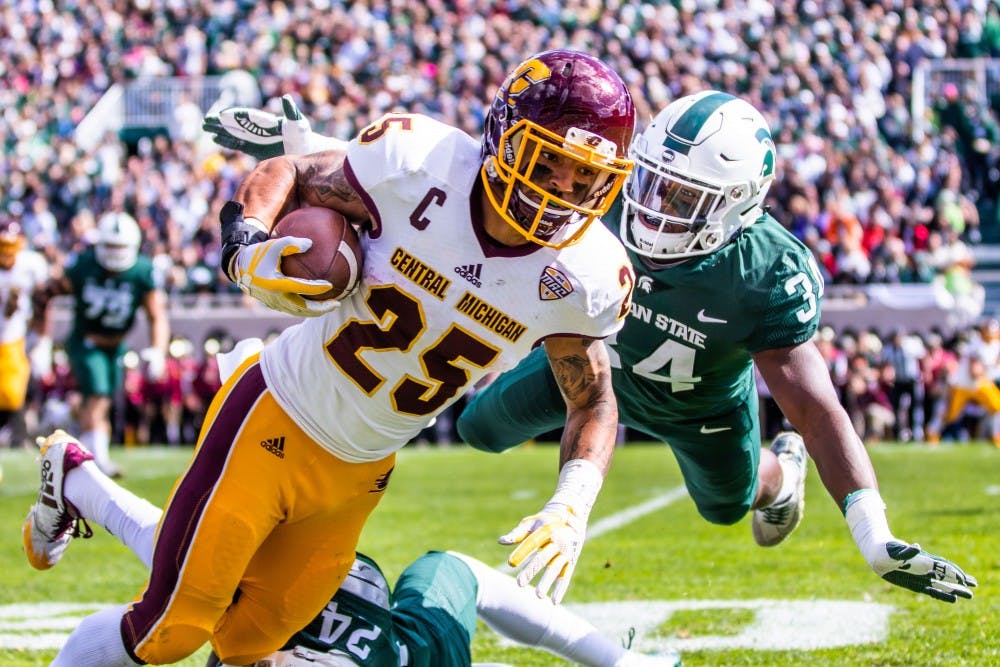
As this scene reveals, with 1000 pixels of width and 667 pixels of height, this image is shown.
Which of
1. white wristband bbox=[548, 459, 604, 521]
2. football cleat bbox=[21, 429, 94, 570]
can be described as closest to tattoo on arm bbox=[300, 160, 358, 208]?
white wristband bbox=[548, 459, 604, 521]

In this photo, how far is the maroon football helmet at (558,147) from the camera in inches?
118

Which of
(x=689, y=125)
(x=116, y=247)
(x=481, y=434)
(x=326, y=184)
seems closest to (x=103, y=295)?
(x=116, y=247)

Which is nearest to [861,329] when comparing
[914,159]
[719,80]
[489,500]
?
[914,159]

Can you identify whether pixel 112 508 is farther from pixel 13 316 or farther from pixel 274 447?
pixel 13 316

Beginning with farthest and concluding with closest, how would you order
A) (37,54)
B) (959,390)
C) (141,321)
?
(37,54) < (141,321) < (959,390)

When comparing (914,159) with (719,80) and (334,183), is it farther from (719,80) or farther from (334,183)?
(334,183)

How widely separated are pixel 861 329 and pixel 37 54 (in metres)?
14.1

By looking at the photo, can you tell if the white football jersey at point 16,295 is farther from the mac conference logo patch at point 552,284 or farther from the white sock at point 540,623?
the mac conference logo patch at point 552,284

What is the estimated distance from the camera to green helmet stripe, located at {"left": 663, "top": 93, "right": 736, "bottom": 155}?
4.05m

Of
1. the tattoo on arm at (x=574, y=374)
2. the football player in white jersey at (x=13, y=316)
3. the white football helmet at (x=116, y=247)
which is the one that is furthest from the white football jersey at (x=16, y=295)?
the tattoo on arm at (x=574, y=374)

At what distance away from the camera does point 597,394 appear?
→ 11.0 ft

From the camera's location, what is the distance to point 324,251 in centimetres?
294

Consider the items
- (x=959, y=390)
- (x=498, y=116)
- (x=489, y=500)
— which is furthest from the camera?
(x=959, y=390)

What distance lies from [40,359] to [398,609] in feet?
36.6
